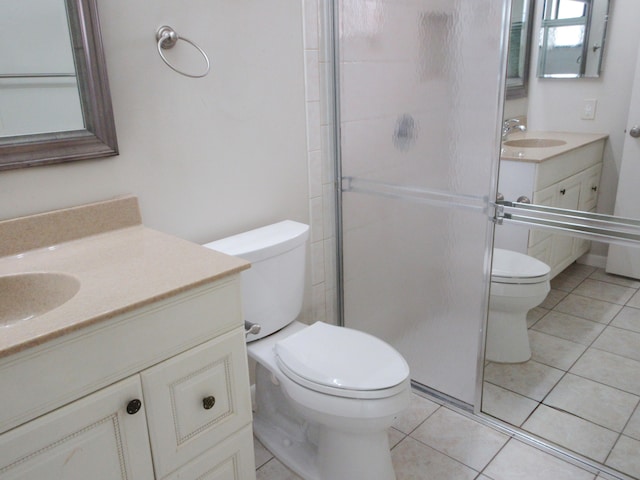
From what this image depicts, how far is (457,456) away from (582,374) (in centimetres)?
57

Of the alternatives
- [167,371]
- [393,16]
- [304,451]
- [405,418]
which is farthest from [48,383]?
[393,16]

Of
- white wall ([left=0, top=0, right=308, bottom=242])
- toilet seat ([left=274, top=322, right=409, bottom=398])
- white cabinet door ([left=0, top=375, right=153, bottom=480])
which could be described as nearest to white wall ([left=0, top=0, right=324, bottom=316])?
white wall ([left=0, top=0, right=308, bottom=242])

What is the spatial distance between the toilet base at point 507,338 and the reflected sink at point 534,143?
25.3 inches

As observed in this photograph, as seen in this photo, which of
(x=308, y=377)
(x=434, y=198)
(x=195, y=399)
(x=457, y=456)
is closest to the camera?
(x=195, y=399)

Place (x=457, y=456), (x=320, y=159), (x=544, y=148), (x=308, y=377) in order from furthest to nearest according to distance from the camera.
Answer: (x=320, y=159), (x=457, y=456), (x=544, y=148), (x=308, y=377)

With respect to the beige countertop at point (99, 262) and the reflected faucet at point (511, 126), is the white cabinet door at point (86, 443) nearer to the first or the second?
the beige countertop at point (99, 262)

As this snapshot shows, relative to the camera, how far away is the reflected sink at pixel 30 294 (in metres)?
1.14

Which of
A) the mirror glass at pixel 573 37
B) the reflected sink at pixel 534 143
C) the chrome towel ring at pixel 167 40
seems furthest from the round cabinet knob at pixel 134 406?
the mirror glass at pixel 573 37

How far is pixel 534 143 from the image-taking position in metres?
1.57

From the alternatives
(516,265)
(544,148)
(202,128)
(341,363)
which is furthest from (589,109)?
(202,128)

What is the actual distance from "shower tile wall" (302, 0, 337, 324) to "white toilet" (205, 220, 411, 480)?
0.30m

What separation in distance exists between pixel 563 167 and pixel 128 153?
1.32 metres

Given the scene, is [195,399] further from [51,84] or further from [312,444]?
[51,84]

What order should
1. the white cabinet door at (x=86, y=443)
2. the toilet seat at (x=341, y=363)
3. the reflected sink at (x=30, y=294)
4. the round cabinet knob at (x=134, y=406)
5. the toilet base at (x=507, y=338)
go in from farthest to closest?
the toilet base at (x=507, y=338) → the toilet seat at (x=341, y=363) → the reflected sink at (x=30, y=294) → the round cabinet knob at (x=134, y=406) → the white cabinet door at (x=86, y=443)
